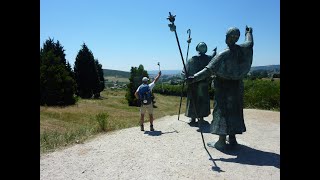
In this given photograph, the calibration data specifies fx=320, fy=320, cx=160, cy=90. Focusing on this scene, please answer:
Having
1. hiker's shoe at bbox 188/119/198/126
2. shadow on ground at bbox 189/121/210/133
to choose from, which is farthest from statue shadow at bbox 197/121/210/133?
hiker's shoe at bbox 188/119/198/126

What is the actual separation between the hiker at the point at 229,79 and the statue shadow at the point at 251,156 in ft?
1.05

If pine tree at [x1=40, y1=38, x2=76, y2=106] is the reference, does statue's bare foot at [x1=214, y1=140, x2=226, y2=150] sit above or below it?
below

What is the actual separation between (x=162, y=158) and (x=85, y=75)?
25.8 metres

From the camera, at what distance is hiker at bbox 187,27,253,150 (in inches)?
275

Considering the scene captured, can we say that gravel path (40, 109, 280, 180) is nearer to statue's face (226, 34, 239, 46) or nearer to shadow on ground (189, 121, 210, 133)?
shadow on ground (189, 121, 210, 133)

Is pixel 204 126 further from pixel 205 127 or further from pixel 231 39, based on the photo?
pixel 231 39

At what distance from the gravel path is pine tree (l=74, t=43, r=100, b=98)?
884 inches

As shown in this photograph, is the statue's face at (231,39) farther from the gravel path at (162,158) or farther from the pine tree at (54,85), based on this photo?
the pine tree at (54,85)
